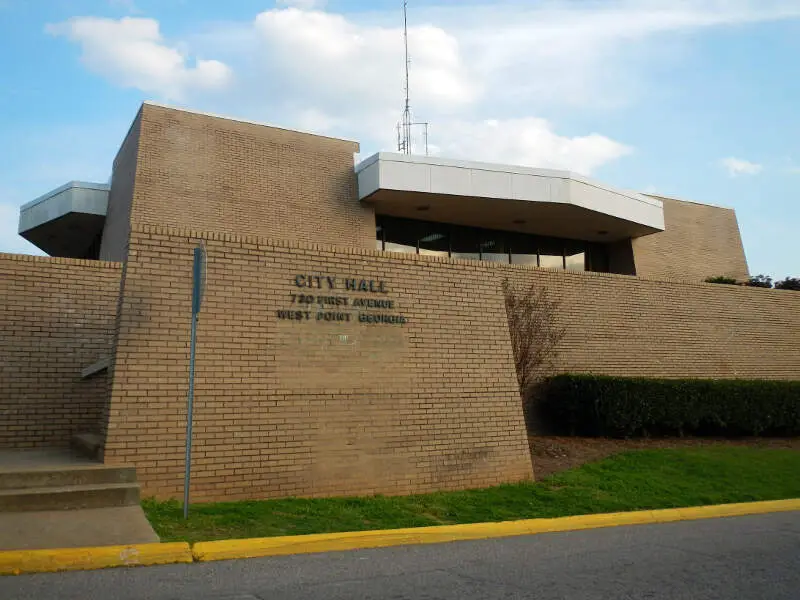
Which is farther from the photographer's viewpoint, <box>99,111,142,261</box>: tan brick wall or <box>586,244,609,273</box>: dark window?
<box>586,244,609,273</box>: dark window

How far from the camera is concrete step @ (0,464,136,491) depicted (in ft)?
24.9

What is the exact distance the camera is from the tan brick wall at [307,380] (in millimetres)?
8727

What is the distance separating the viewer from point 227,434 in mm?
8969

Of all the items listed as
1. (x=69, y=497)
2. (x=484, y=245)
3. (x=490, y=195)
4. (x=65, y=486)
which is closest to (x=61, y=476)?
(x=65, y=486)

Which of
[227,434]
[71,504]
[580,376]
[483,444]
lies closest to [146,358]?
[227,434]

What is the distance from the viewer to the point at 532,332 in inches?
580

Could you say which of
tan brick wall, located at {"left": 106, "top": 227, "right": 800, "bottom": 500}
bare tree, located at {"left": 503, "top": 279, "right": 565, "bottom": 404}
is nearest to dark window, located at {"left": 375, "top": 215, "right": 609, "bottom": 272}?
bare tree, located at {"left": 503, "top": 279, "right": 565, "bottom": 404}

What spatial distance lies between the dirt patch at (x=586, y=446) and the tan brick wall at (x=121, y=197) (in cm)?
1089

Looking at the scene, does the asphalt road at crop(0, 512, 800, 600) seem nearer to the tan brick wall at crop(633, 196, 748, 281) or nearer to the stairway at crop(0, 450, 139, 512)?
the stairway at crop(0, 450, 139, 512)

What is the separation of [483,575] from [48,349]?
7887 millimetres

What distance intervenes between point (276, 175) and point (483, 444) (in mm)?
11641

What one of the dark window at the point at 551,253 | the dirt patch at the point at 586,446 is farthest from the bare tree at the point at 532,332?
the dark window at the point at 551,253

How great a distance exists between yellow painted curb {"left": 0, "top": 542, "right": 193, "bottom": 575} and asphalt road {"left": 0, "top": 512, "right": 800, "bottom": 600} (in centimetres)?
12

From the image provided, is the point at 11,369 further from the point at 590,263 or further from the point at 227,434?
the point at 590,263
